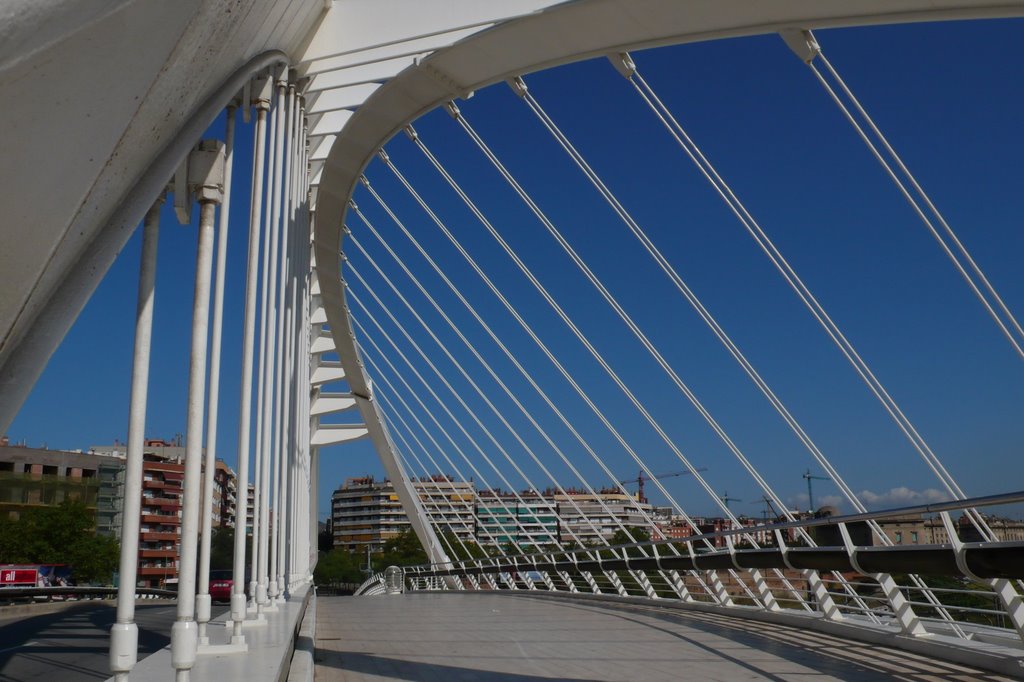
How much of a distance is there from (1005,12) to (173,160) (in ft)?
18.6

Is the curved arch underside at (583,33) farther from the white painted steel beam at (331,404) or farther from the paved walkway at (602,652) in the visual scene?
the white painted steel beam at (331,404)

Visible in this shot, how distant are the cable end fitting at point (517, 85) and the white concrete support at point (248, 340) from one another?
4.21 metres

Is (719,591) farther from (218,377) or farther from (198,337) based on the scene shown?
(198,337)

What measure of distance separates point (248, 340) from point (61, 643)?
10710mm

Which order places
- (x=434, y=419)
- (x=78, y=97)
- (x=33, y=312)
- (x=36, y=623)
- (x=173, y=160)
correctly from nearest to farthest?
(x=78, y=97) < (x=33, y=312) < (x=173, y=160) < (x=36, y=623) < (x=434, y=419)

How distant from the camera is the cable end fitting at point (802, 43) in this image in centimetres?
754

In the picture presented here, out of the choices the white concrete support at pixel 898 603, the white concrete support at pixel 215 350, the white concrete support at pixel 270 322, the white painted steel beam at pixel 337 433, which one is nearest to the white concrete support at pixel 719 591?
the white concrete support at pixel 898 603

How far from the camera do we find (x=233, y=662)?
4152 millimetres

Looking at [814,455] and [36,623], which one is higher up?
[814,455]

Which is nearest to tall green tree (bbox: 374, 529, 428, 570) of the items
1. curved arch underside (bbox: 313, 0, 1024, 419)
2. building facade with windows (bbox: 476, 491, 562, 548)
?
building facade with windows (bbox: 476, 491, 562, 548)

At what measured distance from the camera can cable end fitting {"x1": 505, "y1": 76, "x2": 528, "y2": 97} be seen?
952 cm

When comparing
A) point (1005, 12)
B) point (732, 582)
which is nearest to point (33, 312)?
point (1005, 12)

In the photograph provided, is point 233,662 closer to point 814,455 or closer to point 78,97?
point 78,97

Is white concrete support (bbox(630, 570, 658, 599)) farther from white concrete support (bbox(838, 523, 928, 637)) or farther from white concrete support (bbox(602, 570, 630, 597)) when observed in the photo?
white concrete support (bbox(838, 523, 928, 637))
